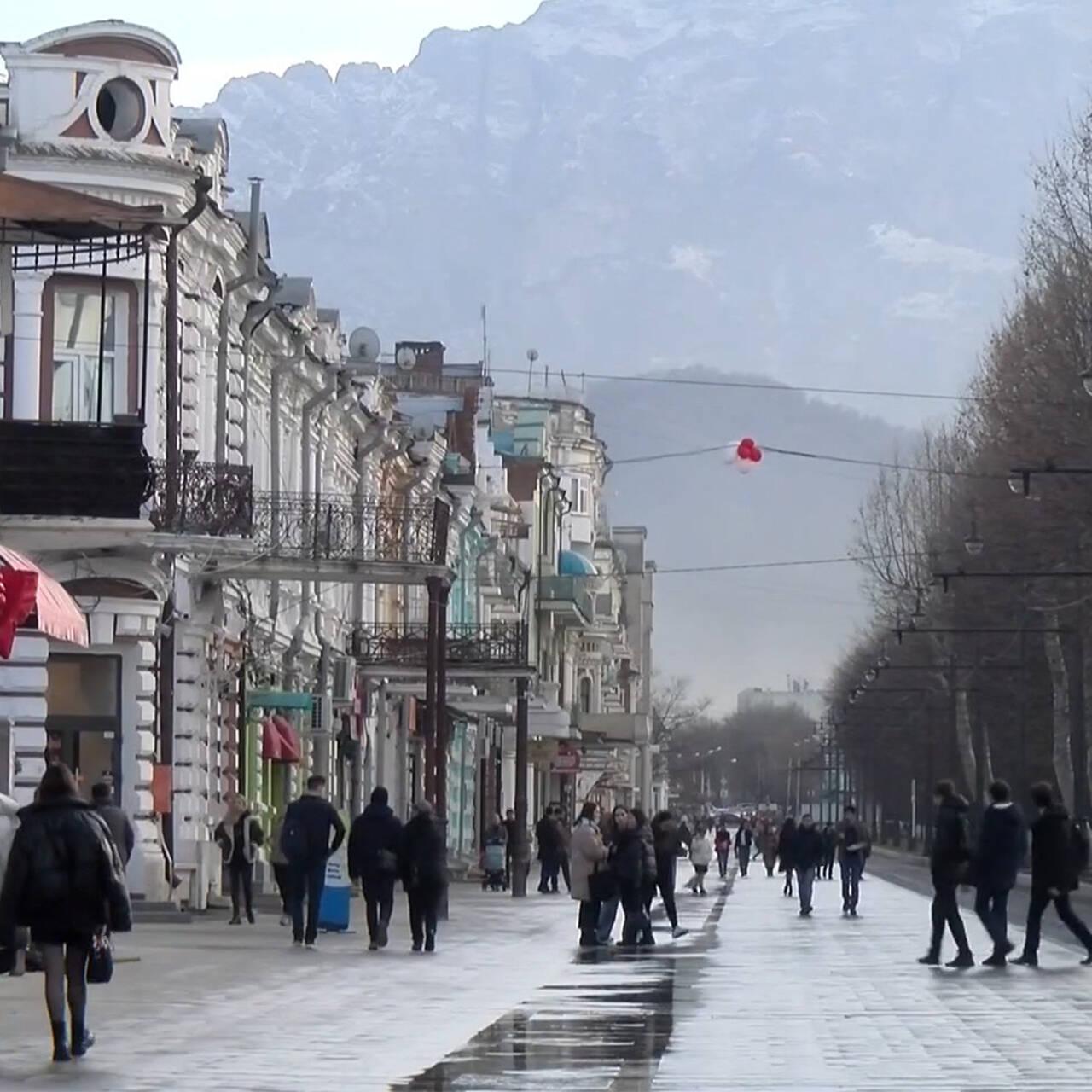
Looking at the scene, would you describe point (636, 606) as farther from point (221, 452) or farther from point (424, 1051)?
point (424, 1051)

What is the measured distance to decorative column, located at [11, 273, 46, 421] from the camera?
120ft

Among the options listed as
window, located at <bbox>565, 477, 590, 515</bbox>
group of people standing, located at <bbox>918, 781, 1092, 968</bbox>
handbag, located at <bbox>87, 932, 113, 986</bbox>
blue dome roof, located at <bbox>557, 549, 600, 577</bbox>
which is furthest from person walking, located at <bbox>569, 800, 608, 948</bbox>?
window, located at <bbox>565, 477, 590, 515</bbox>

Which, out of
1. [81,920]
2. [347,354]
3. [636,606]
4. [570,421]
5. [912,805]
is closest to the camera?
[81,920]

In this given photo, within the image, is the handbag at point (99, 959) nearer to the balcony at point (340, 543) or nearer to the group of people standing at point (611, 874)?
the group of people standing at point (611, 874)

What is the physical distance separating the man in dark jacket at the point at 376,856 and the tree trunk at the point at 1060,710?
4678cm

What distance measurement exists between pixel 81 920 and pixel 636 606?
540 ft

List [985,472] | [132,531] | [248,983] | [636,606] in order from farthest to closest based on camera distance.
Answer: [636,606] → [985,472] → [132,531] → [248,983]

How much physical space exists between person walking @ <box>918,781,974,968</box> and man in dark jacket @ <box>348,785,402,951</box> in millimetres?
5453

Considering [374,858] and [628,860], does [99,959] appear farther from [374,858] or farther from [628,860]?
[628,860]

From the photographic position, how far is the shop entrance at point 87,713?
39031 millimetres

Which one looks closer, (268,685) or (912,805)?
(268,685)

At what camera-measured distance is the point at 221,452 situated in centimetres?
4431

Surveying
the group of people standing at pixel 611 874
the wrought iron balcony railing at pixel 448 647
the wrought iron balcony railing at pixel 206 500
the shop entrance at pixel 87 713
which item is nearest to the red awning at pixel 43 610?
the group of people standing at pixel 611 874

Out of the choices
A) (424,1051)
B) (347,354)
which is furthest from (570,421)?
(424,1051)
